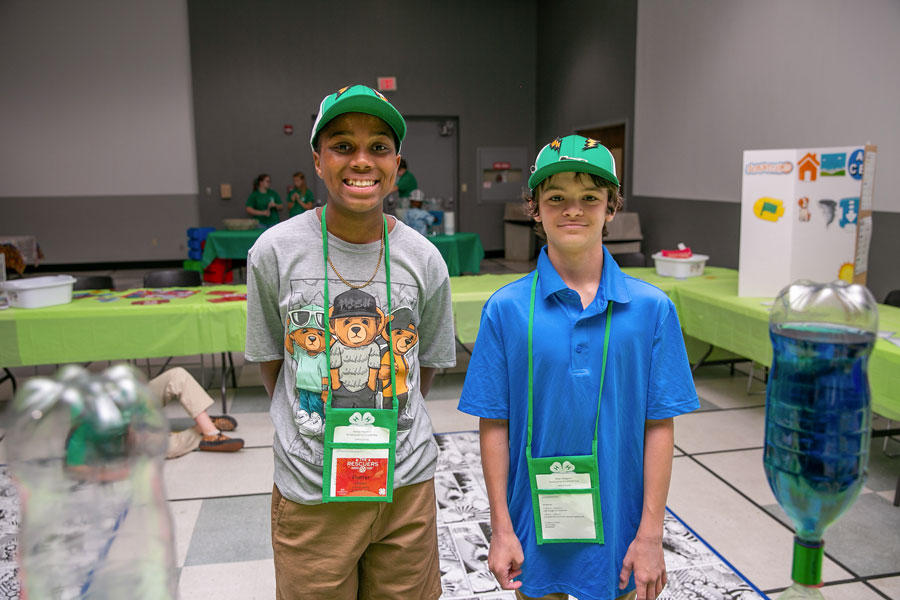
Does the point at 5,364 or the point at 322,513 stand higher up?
the point at 322,513

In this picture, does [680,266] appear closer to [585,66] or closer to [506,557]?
[506,557]

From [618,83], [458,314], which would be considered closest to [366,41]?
[618,83]

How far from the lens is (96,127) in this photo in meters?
11.3

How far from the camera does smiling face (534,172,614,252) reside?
129 centimetres

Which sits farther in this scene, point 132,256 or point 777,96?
point 132,256

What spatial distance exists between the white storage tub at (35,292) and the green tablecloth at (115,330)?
61 millimetres

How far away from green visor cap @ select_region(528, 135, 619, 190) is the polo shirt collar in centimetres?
16

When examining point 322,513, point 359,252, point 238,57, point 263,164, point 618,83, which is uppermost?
point 238,57

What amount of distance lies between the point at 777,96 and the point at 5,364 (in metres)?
6.29

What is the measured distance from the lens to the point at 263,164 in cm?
1166

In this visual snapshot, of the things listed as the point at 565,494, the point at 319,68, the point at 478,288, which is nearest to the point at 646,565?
the point at 565,494

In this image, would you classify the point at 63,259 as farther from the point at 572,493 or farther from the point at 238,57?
the point at 572,493

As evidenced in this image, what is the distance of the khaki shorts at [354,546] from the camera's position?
1.37 m

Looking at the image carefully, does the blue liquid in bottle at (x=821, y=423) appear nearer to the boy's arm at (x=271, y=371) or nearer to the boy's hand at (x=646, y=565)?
the boy's hand at (x=646, y=565)
